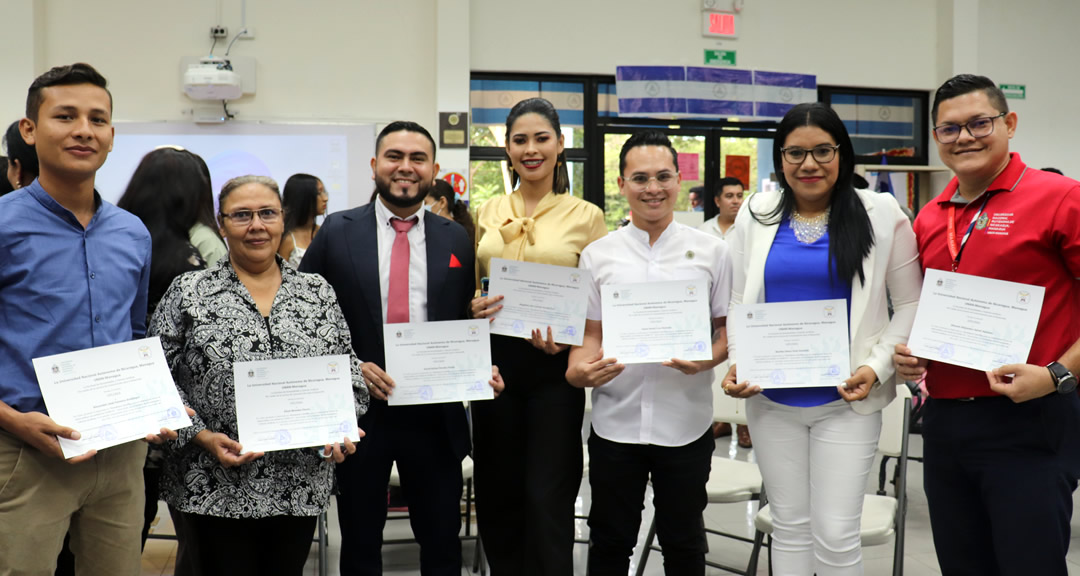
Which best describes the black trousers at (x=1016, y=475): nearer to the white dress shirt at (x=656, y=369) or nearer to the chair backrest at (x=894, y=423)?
the white dress shirt at (x=656, y=369)

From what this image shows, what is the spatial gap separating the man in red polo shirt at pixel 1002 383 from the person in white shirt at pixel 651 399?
599 mm

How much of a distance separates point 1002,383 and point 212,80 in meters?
6.33

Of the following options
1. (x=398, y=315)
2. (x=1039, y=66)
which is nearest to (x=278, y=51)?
(x=398, y=315)

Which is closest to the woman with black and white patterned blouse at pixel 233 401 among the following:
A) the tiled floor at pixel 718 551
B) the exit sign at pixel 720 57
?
the tiled floor at pixel 718 551

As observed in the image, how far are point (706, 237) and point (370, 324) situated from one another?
1087 mm

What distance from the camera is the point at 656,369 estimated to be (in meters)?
2.39

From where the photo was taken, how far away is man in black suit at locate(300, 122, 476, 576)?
7.81ft

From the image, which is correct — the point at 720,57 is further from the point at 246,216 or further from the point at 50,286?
the point at 50,286

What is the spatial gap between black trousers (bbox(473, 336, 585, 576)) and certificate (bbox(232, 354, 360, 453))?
56 centimetres

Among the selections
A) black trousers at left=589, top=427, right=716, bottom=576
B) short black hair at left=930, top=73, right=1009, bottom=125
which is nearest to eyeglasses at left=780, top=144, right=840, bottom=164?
short black hair at left=930, top=73, right=1009, bottom=125

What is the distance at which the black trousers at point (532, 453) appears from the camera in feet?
8.10

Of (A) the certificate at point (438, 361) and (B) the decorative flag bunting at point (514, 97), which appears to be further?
(B) the decorative flag bunting at point (514, 97)

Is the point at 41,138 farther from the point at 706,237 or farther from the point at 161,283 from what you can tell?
the point at 706,237

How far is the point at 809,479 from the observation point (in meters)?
2.19
